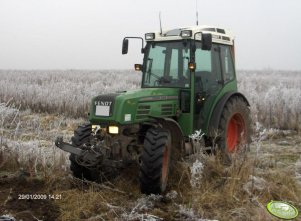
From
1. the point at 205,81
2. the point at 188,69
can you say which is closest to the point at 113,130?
the point at 188,69

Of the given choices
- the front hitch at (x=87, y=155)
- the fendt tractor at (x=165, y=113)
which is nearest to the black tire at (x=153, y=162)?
the fendt tractor at (x=165, y=113)

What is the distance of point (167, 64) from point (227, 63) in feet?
4.21

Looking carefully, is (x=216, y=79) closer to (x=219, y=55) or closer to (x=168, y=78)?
(x=219, y=55)

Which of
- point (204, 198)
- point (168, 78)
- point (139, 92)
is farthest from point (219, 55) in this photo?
point (204, 198)

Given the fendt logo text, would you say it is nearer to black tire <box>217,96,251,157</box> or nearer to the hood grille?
the hood grille

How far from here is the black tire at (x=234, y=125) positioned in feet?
21.4

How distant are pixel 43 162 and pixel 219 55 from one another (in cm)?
325

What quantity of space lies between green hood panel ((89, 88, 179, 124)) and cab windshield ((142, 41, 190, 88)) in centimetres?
45

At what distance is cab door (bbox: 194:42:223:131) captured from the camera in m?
6.38

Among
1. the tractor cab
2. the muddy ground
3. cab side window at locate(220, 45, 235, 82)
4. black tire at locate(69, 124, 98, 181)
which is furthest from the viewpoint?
cab side window at locate(220, 45, 235, 82)

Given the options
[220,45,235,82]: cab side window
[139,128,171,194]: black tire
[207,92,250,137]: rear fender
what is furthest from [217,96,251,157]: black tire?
[139,128,171,194]: black tire

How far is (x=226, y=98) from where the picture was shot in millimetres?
6664

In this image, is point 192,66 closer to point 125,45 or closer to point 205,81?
point 205,81

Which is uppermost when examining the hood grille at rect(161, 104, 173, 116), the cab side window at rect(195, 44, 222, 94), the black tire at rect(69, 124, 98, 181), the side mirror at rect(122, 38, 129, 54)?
the side mirror at rect(122, 38, 129, 54)
